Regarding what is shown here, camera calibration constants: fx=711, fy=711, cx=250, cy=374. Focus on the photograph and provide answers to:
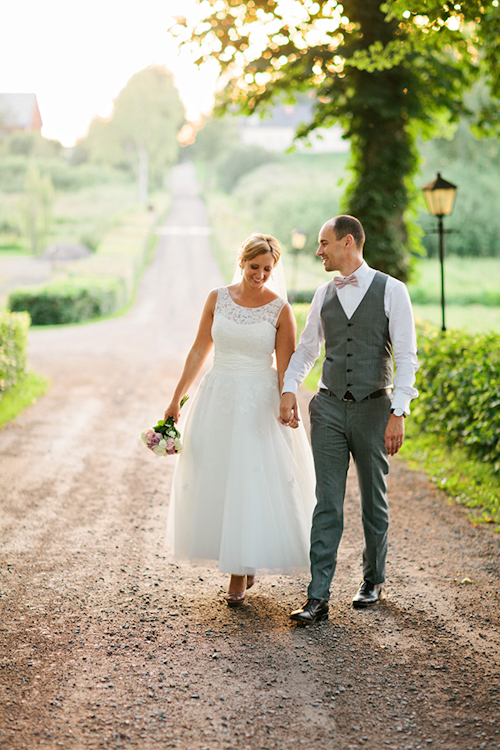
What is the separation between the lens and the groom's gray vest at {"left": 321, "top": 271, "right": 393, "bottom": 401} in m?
3.87

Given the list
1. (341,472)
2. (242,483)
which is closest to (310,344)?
(341,472)

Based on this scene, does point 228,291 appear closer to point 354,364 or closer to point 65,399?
point 354,364

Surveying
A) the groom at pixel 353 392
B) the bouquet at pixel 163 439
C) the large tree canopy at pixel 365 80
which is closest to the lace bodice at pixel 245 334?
the groom at pixel 353 392

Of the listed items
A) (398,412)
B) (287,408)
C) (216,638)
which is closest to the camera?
(216,638)

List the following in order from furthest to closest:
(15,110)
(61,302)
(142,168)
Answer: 1. (142,168)
2. (15,110)
3. (61,302)

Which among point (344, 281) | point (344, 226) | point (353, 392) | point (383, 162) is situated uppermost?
point (383, 162)

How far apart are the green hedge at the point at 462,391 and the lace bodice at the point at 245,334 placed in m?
2.97

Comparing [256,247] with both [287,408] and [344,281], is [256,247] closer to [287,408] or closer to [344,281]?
[344,281]

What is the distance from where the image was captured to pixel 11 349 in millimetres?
10859

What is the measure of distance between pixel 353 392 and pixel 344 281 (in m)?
0.61

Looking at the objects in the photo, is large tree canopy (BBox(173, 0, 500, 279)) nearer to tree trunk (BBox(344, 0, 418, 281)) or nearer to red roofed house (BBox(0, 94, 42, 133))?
tree trunk (BBox(344, 0, 418, 281))

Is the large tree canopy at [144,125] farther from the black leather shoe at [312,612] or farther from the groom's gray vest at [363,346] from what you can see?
the black leather shoe at [312,612]

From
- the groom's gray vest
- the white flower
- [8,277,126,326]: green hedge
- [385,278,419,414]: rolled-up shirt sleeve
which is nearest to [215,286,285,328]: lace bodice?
the groom's gray vest

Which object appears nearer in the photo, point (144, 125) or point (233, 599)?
point (233, 599)
